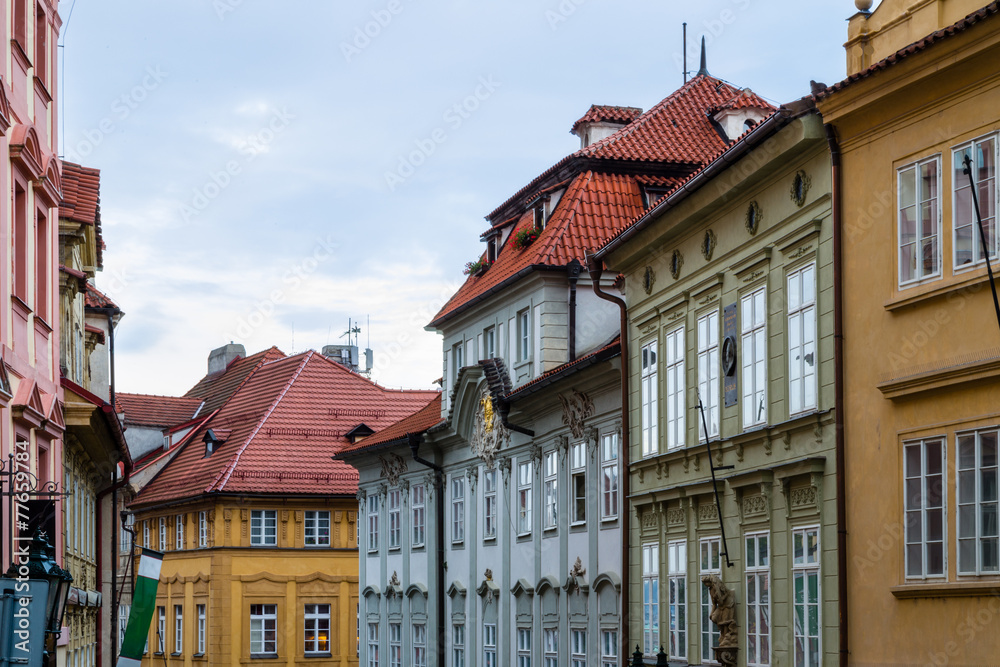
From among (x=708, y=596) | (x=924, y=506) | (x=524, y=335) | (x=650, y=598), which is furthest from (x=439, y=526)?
(x=924, y=506)

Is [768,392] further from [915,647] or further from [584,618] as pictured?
[584,618]

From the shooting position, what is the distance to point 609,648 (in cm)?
2745

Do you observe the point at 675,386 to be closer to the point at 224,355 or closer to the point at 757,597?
the point at 757,597

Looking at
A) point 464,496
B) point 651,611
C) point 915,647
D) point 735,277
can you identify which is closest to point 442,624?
point 464,496

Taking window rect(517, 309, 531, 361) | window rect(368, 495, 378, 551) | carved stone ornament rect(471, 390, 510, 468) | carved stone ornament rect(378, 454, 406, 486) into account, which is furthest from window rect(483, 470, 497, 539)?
window rect(368, 495, 378, 551)

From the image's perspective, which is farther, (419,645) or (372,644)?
(372,644)

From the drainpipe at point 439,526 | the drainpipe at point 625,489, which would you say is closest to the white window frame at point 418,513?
the drainpipe at point 439,526

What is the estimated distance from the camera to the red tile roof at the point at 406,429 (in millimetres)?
40094

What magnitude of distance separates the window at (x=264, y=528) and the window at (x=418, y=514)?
14.3 meters

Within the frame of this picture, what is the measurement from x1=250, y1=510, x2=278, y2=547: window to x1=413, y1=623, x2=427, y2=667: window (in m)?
14.9

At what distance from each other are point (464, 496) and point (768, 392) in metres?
18.1

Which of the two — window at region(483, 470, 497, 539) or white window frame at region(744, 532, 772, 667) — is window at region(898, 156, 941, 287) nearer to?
white window frame at region(744, 532, 772, 667)

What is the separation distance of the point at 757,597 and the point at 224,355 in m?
51.6

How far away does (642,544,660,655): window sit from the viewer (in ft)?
79.8
